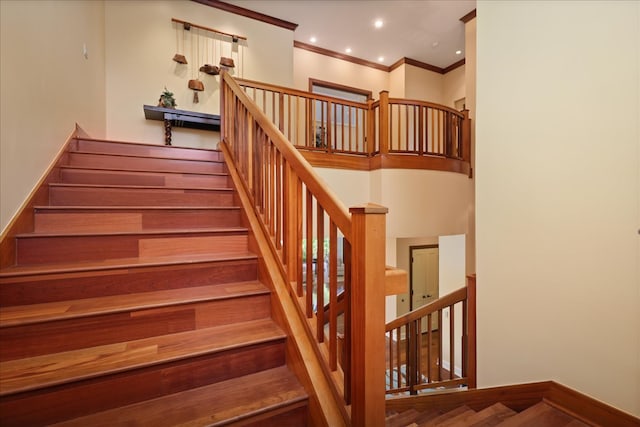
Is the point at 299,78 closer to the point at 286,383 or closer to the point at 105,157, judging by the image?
the point at 105,157

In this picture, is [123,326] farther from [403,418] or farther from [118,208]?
[403,418]

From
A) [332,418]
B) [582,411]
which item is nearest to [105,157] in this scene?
[332,418]

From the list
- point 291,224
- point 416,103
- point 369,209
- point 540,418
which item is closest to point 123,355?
point 291,224

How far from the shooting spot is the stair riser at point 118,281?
1.36m

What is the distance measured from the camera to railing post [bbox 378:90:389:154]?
13.3 feet

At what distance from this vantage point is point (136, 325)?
1.35 meters

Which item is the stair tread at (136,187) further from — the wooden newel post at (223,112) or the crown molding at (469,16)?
the crown molding at (469,16)

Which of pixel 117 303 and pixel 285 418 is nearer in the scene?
pixel 285 418

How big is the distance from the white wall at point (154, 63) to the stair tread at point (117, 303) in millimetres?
3543

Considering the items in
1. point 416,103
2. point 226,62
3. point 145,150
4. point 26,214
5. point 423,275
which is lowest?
point 423,275

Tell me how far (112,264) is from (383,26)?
5819mm

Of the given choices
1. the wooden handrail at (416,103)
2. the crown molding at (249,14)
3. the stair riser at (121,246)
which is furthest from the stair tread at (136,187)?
the crown molding at (249,14)

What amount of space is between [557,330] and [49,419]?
2.40 metres

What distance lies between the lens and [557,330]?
5.66ft
